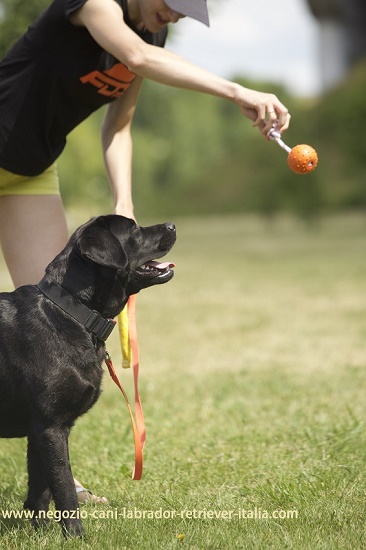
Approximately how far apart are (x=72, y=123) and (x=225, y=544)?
2.12 metres

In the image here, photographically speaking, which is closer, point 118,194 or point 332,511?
point 332,511

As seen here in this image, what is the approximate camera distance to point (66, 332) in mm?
3668

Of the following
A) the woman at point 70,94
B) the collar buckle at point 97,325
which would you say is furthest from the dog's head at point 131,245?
the woman at point 70,94

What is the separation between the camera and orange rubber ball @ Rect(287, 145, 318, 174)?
363cm

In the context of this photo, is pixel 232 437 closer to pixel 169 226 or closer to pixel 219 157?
pixel 169 226

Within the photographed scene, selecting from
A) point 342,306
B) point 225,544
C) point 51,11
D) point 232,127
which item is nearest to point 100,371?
point 225,544

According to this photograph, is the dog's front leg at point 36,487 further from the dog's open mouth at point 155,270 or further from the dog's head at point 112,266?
the dog's open mouth at point 155,270

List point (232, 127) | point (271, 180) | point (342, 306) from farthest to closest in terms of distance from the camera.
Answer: point (232, 127), point (271, 180), point (342, 306)

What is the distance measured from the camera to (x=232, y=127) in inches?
3723

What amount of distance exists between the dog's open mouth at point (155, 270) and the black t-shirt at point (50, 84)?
888mm

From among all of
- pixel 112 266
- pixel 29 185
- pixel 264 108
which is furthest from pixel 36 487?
pixel 264 108

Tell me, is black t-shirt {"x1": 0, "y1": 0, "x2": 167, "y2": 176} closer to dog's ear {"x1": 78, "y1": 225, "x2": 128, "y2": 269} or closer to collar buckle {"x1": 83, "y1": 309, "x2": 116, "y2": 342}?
dog's ear {"x1": 78, "y1": 225, "x2": 128, "y2": 269}

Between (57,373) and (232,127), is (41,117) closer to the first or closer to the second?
(57,373)

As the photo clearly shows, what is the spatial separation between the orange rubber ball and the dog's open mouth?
2.22 ft
